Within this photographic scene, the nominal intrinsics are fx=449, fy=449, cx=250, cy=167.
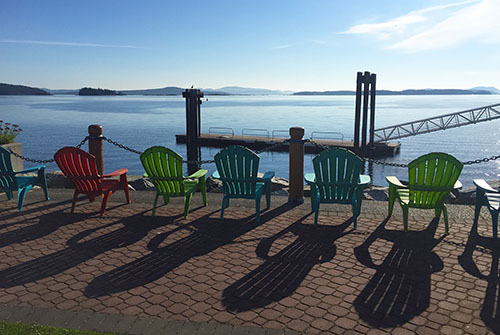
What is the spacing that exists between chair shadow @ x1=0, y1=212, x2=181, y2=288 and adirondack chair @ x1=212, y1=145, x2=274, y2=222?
3.09ft

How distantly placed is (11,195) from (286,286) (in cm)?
561

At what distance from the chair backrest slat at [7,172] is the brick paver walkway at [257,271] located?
51 centimetres

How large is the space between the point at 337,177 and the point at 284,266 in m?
1.90

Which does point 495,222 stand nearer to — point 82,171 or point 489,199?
point 489,199

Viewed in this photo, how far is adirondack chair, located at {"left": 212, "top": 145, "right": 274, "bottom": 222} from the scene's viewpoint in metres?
6.24

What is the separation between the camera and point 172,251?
5113mm

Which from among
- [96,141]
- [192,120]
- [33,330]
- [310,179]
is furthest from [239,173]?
[192,120]

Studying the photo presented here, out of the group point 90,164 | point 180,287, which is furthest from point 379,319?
point 90,164

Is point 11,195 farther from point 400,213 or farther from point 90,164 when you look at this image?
point 400,213

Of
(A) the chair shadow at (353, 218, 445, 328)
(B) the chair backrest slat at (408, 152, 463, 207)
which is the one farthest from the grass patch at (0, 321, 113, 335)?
(B) the chair backrest slat at (408, 152, 463, 207)

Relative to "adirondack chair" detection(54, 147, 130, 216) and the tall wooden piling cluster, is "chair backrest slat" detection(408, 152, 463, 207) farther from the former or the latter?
the tall wooden piling cluster

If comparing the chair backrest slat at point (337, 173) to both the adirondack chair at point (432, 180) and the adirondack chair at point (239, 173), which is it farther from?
the adirondack chair at point (239, 173)

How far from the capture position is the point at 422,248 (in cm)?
520

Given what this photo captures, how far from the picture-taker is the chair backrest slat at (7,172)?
688 cm
